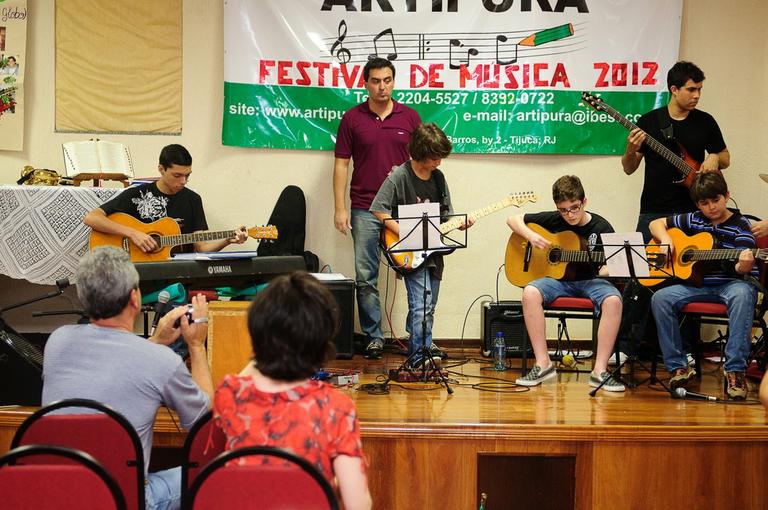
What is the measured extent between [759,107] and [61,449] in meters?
5.81

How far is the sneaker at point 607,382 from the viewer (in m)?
4.73

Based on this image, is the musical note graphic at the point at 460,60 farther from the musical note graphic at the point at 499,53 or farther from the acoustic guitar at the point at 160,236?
the acoustic guitar at the point at 160,236

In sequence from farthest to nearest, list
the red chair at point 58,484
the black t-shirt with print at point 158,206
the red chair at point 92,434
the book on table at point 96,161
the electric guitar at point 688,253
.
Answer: the book on table at point 96,161
the black t-shirt with print at point 158,206
the electric guitar at point 688,253
the red chair at point 92,434
the red chair at point 58,484

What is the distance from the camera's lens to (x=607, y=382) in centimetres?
475

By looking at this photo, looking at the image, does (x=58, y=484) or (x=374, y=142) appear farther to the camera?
(x=374, y=142)

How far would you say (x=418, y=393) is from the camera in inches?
181

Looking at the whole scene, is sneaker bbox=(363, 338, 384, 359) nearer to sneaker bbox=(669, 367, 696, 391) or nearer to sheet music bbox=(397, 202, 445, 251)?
sheet music bbox=(397, 202, 445, 251)

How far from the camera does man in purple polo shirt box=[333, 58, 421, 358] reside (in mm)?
5883

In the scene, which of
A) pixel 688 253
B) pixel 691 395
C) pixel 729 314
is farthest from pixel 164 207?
pixel 729 314

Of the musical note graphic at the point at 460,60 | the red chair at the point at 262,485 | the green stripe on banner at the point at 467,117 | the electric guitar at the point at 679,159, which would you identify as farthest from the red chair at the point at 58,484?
the musical note graphic at the point at 460,60

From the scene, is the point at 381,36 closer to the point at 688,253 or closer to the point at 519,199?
the point at 519,199

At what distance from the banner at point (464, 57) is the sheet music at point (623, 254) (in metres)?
1.90

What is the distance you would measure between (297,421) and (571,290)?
323cm

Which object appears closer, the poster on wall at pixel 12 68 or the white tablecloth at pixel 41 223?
the white tablecloth at pixel 41 223
